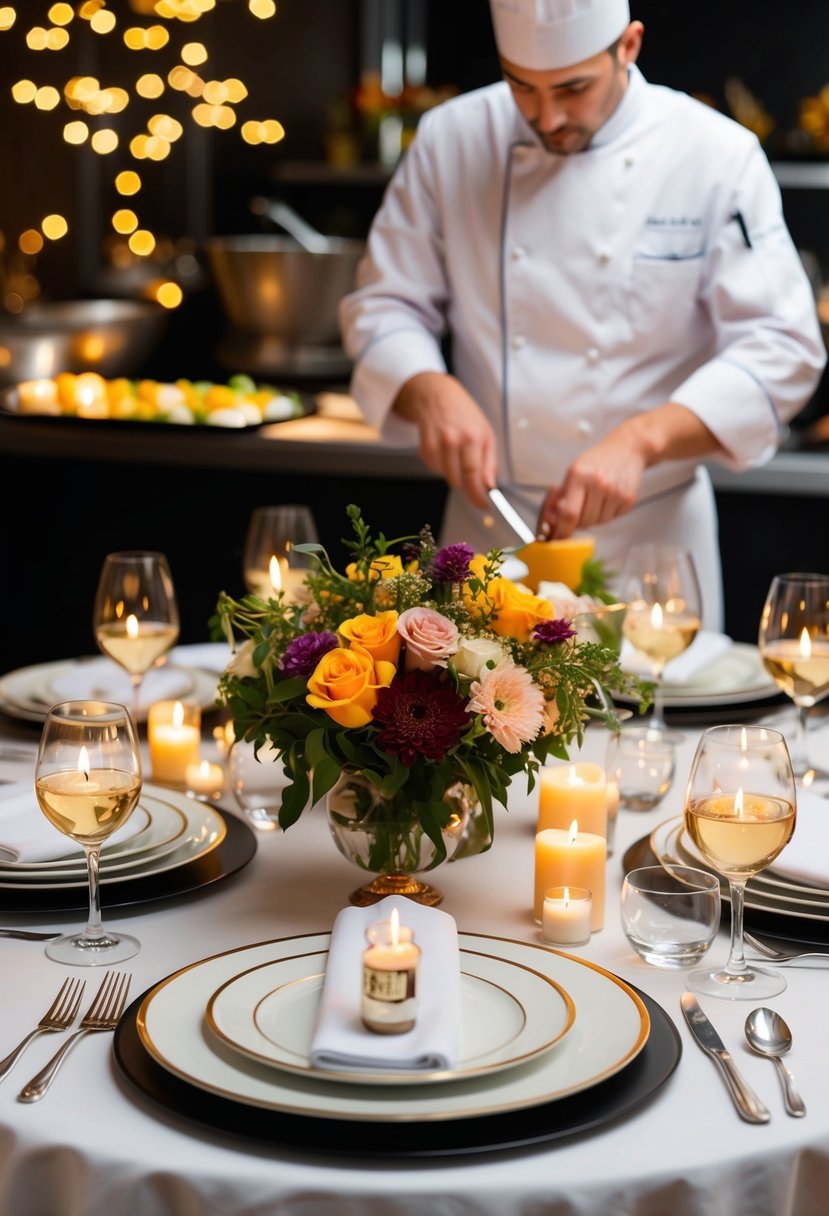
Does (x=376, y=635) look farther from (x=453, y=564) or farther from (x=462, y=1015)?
(x=462, y=1015)

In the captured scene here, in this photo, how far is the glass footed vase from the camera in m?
1.13

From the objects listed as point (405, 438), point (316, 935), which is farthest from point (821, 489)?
point (316, 935)

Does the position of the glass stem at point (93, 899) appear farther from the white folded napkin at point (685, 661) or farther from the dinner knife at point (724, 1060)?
the white folded napkin at point (685, 661)

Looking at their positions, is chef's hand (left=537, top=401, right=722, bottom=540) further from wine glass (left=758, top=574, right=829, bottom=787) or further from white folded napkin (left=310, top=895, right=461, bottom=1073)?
white folded napkin (left=310, top=895, right=461, bottom=1073)

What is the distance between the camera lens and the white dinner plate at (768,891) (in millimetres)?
1137

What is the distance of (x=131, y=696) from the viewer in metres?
1.65

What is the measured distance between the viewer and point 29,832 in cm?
122

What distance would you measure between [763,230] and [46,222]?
83.9 inches

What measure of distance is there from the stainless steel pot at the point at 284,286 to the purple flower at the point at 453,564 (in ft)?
7.63

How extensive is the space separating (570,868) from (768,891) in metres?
0.15

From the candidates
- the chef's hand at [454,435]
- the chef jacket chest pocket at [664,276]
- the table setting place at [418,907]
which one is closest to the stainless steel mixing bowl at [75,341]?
the chef's hand at [454,435]

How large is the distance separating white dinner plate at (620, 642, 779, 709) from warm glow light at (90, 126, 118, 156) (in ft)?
8.57

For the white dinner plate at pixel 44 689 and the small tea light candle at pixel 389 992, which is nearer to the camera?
the small tea light candle at pixel 389 992

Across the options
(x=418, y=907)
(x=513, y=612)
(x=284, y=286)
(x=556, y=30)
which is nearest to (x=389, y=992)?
(x=418, y=907)
